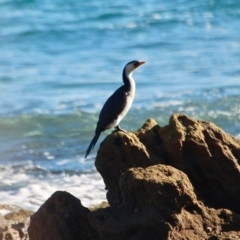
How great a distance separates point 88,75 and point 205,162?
11.0 meters

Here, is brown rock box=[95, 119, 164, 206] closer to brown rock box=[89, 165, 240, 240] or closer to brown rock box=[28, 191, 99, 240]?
brown rock box=[28, 191, 99, 240]

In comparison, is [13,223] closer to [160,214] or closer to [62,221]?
[62,221]

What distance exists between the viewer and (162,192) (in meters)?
5.00

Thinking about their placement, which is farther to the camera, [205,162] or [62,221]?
[205,162]

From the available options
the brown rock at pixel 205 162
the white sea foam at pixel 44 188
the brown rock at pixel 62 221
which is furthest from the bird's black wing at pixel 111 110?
the brown rock at pixel 62 221

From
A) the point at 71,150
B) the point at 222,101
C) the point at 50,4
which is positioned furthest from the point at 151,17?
the point at 71,150

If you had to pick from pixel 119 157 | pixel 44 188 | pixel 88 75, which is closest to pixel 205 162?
pixel 119 157

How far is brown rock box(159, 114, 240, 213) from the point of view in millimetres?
5625

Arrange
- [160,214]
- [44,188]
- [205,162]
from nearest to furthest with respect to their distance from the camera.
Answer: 1. [160,214]
2. [205,162]
3. [44,188]

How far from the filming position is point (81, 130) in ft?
39.3

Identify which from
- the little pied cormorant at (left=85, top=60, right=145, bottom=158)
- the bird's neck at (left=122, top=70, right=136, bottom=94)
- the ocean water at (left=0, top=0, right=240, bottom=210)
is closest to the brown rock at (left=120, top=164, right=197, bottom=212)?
the little pied cormorant at (left=85, top=60, right=145, bottom=158)

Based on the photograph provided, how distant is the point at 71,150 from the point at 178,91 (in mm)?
4088

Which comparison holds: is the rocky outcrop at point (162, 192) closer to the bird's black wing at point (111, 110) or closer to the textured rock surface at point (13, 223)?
the textured rock surface at point (13, 223)

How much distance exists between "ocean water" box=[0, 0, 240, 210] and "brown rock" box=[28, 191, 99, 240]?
2.34m
